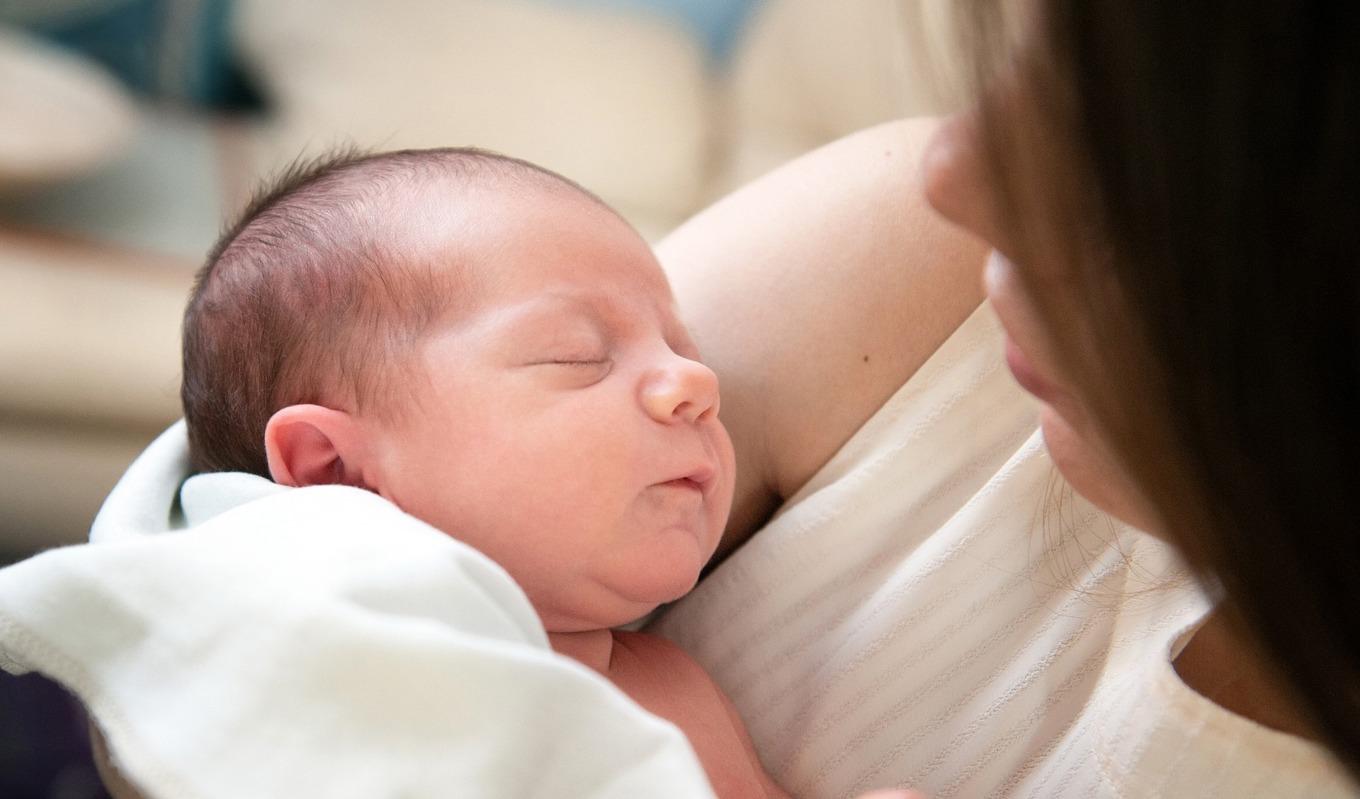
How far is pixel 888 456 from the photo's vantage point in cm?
79

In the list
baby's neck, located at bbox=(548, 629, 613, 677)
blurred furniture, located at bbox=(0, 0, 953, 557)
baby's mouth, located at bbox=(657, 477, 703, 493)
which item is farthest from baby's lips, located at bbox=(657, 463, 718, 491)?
blurred furniture, located at bbox=(0, 0, 953, 557)

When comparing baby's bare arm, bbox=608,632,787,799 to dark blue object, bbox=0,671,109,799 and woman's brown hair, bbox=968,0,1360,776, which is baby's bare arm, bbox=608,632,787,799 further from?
dark blue object, bbox=0,671,109,799

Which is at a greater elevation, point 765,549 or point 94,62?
point 94,62

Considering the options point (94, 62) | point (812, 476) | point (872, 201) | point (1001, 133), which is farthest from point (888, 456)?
point (94, 62)

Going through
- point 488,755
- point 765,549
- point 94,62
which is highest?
point 94,62

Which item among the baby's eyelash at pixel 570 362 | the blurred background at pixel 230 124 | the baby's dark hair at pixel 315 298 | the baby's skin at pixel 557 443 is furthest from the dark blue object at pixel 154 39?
the baby's eyelash at pixel 570 362

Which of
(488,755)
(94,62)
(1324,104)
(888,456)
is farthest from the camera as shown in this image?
(94,62)

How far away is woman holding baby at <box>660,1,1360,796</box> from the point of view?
42cm

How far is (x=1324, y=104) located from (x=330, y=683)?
17.9 inches

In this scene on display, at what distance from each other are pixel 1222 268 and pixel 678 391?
13.5 inches

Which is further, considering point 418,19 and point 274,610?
point 418,19

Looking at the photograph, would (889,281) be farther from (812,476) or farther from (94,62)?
(94,62)

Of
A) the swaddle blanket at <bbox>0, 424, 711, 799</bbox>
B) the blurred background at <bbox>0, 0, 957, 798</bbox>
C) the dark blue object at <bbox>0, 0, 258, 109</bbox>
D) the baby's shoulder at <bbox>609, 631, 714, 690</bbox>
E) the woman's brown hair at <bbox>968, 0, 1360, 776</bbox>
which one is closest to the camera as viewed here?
the woman's brown hair at <bbox>968, 0, 1360, 776</bbox>

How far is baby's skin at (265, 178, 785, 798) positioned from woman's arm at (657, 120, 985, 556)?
7 cm
